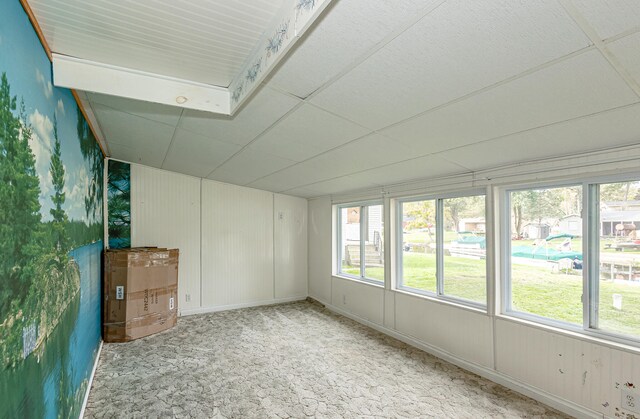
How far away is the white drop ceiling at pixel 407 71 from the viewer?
113cm

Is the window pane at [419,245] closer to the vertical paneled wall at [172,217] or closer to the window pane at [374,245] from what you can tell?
the window pane at [374,245]

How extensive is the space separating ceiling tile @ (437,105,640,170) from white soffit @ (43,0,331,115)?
1.70m

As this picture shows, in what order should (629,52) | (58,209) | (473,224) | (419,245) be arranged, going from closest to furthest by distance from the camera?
(629,52)
(58,209)
(473,224)
(419,245)

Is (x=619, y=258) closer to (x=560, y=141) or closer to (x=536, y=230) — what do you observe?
(x=536, y=230)

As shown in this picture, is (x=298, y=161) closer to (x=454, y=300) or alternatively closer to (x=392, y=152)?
(x=392, y=152)

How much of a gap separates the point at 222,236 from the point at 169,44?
13.3ft

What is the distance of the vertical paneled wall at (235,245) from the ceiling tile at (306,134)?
2470mm

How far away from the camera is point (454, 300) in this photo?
343 cm

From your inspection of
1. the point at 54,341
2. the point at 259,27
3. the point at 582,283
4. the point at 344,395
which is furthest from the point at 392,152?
the point at 54,341

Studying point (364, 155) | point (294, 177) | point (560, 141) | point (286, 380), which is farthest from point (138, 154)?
point (560, 141)

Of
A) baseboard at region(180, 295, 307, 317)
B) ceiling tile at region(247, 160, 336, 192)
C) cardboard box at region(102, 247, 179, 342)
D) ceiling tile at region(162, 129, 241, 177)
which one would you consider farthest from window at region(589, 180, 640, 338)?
cardboard box at region(102, 247, 179, 342)

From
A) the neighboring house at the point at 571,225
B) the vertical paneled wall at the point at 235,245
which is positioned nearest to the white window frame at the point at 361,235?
the vertical paneled wall at the point at 235,245

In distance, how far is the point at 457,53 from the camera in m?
1.30

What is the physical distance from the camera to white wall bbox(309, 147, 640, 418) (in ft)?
7.29
